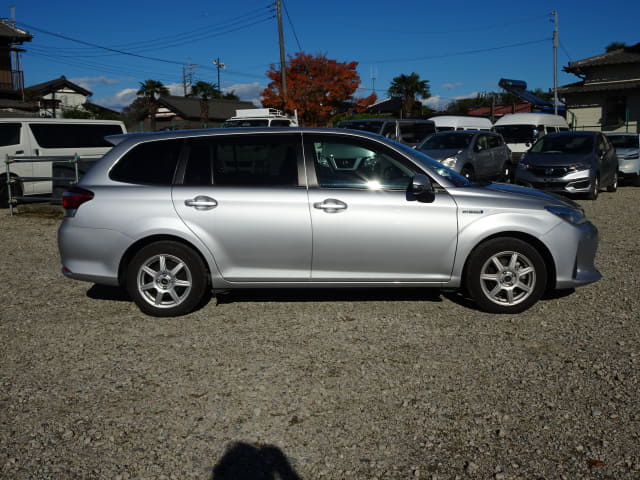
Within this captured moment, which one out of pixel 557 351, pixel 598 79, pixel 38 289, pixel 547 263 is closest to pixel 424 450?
pixel 557 351

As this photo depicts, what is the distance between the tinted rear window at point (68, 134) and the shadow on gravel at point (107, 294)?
8.23 meters

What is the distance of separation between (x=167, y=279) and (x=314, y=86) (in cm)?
3722

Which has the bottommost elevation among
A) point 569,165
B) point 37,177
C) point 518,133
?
point 37,177

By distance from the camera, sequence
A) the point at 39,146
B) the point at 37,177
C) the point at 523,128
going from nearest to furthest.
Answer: the point at 37,177 → the point at 39,146 → the point at 523,128

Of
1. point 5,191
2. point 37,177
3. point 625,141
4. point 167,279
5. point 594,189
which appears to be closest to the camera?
point 167,279

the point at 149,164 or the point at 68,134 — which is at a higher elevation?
the point at 68,134

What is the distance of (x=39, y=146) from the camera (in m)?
13.6

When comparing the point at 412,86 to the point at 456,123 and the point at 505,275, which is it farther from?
the point at 505,275

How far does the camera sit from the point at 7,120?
13.4 meters

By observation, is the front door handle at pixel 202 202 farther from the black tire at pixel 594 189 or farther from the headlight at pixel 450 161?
the black tire at pixel 594 189

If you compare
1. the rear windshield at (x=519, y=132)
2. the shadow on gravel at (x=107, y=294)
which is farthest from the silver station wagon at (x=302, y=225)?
the rear windshield at (x=519, y=132)

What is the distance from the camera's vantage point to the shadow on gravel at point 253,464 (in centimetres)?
294

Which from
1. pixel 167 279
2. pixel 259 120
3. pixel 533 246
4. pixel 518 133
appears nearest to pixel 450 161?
pixel 259 120

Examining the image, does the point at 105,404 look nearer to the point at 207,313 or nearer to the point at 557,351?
the point at 207,313
